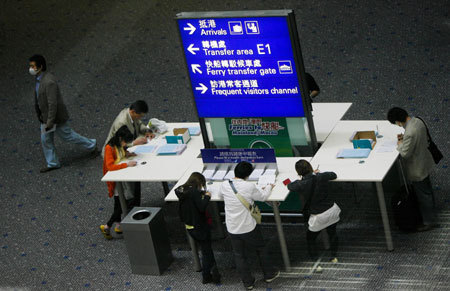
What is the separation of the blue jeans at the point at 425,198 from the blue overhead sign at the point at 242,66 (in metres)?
1.43

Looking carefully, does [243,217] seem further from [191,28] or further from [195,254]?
[191,28]

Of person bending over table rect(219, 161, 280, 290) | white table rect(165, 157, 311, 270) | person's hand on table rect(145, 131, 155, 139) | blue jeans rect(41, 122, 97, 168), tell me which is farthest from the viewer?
blue jeans rect(41, 122, 97, 168)

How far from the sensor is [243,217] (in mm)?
6918

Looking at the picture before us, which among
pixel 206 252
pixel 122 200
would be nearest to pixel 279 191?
pixel 206 252

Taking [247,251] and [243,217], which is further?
[247,251]

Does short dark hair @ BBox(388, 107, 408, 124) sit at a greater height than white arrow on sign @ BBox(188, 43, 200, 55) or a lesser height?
lesser

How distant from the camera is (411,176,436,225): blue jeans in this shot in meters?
7.47

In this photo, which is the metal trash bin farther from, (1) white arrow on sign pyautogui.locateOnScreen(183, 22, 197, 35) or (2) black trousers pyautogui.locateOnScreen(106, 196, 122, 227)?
(1) white arrow on sign pyautogui.locateOnScreen(183, 22, 197, 35)

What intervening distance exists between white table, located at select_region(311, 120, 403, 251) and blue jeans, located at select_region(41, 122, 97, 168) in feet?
12.4

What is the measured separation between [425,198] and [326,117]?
170 centimetres

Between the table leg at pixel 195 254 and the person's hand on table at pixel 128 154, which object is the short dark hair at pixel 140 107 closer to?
the person's hand on table at pixel 128 154

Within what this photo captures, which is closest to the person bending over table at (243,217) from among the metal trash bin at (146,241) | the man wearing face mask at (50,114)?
the metal trash bin at (146,241)

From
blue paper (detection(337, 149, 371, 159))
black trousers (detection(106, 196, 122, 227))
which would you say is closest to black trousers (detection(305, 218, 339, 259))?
blue paper (detection(337, 149, 371, 159))

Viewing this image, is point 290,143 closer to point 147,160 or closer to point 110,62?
point 147,160
